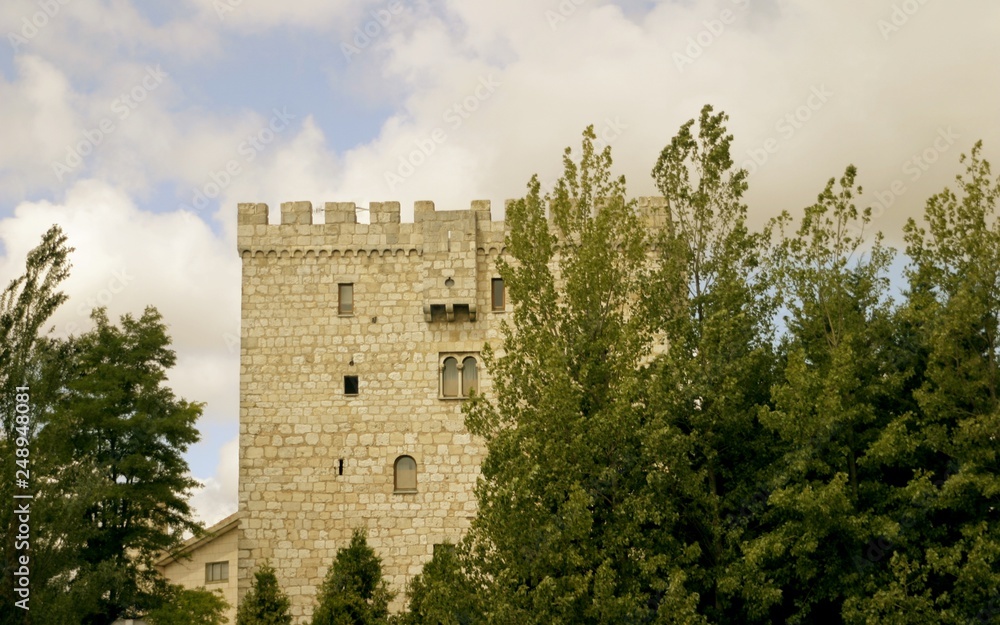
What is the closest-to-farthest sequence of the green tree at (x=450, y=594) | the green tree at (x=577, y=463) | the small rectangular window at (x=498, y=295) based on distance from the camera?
1. the green tree at (x=577, y=463)
2. the green tree at (x=450, y=594)
3. the small rectangular window at (x=498, y=295)

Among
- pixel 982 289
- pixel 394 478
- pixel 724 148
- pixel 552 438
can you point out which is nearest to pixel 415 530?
pixel 394 478

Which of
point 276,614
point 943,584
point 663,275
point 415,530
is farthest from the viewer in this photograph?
point 415,530

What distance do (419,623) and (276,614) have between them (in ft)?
16.8

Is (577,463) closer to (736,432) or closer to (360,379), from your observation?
(736,432)

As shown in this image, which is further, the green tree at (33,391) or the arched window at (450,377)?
the arched window at (450,377)

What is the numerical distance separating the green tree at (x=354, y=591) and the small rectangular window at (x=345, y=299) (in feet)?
23.5

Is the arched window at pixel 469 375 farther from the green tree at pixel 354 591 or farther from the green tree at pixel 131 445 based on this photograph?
the green tree at pixel 131 445

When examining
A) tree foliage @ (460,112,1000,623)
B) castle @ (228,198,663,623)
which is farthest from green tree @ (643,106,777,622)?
castle @ (228,198,663,623)

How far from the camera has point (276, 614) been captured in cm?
3331

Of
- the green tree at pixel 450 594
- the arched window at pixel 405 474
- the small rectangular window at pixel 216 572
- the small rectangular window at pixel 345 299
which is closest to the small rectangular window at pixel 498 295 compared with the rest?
the small rectangular window at pixel 345 299

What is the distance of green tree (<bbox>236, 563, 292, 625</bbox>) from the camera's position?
108 ft

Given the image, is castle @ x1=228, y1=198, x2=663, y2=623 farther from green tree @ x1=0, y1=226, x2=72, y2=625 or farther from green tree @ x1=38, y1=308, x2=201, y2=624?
green tree @ x1=0, y1=226, x2=72, y2=625

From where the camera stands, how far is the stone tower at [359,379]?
36.6 meters

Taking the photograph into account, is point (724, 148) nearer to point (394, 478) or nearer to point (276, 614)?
point (394, 478)
